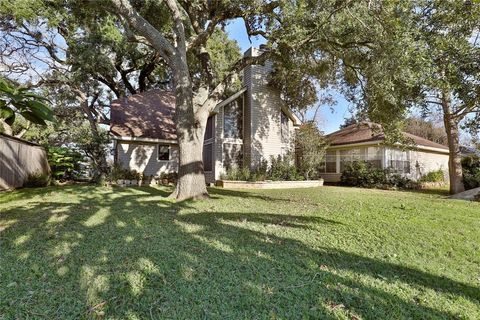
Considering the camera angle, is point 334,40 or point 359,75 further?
point 359,75

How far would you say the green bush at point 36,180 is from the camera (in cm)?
1160

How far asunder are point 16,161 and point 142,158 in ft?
19.3

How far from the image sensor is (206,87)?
1059cm

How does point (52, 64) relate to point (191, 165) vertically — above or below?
above

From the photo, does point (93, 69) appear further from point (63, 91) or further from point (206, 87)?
point (206, 87)

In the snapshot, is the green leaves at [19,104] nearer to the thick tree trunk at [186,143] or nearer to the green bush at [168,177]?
the thick tree trunk at [186,143]

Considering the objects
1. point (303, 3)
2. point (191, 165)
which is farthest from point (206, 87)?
point (303, 3)

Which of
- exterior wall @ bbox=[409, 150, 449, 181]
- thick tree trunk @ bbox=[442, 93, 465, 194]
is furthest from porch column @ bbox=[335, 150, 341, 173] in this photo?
thick tree trunk @ bbox=[442, 93, 465, 194]

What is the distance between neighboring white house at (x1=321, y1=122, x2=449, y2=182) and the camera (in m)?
16.5

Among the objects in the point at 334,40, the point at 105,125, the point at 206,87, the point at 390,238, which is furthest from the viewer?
the point at 105,125

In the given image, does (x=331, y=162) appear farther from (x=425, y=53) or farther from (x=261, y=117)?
(x=425, y=53)

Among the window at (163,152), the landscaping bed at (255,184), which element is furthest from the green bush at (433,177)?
the window at (163,152)

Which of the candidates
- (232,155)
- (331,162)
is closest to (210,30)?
(232,155)

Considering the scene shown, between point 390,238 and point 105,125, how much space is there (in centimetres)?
1743
